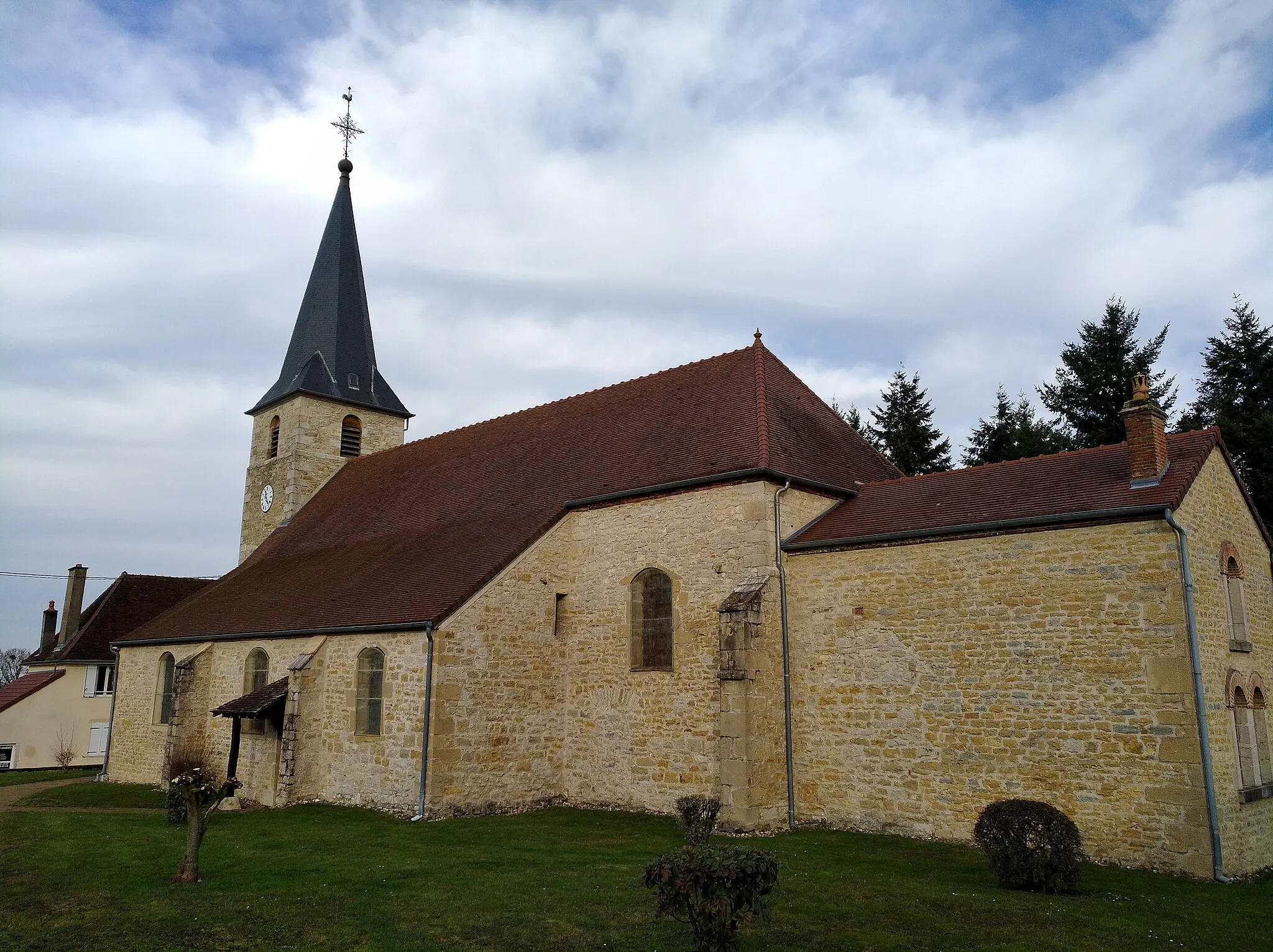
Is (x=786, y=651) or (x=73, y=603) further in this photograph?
(x=73, y=603)

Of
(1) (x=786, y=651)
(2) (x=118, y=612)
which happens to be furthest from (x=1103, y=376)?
(2) (x=118, y=612)

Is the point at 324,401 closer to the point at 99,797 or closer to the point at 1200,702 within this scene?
the point at 99,797

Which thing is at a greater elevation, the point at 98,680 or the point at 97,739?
the point at 98,680

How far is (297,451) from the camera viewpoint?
27.4 m

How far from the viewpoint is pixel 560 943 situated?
7836mm

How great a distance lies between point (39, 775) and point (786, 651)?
22.2m

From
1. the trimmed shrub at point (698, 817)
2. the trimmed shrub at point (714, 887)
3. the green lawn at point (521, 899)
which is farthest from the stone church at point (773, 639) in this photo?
the trimmed shrub at point (714, 887)

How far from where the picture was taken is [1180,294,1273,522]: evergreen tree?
68.9 feet

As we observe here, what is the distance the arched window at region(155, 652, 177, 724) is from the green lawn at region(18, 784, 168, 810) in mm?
1629

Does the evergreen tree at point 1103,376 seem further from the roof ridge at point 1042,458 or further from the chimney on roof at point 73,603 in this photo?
the chimney on roof at point 73,603

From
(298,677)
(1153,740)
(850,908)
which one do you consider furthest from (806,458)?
(298,677)

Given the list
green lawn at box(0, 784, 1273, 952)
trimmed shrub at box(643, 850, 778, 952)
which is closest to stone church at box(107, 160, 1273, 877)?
green lawn at box(0, 784, 1273, 952)

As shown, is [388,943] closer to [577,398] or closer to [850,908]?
[850,908]

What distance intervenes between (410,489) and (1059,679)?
51.1 ft
